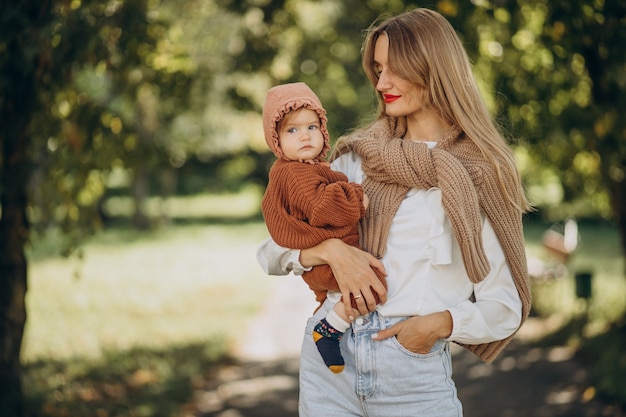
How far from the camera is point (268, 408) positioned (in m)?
6.75

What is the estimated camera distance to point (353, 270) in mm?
2498

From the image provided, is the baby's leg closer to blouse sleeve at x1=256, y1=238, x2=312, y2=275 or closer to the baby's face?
blouse sleeve at x1=256, y1=238, x2=312, y2=275

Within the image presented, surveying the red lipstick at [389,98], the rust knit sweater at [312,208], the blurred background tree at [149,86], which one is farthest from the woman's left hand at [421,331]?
the blurred background tree at [149,86]

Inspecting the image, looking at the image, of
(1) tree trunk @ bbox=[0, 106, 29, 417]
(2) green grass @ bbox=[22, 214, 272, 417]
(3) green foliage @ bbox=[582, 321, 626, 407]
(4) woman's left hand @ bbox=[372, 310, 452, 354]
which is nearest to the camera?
(4) woman's left hand @ bbox=[372, 310, 452, 354]

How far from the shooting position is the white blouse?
8.25 ft

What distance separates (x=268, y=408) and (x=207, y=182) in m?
28.1

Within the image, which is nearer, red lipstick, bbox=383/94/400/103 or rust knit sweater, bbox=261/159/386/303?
rust knit sweater, bbox=261/159/386/303

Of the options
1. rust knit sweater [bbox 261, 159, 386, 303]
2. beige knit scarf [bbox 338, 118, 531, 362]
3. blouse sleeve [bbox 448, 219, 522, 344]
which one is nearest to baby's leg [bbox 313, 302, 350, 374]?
rust knit sweater [bbox 261, 159, 386, 303]

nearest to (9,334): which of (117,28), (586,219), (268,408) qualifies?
(117,28)

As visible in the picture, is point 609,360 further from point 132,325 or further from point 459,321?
point 132,325

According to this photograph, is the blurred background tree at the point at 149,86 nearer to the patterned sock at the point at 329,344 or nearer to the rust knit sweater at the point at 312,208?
the rust knit sweater at the point at 312,208

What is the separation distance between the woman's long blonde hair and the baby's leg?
64 cm

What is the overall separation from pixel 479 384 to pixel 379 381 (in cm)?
511

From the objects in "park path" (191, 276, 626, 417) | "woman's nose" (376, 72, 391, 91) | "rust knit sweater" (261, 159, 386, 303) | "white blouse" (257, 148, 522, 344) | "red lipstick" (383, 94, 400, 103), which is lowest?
"park path" (191, 276, 626, 417)
